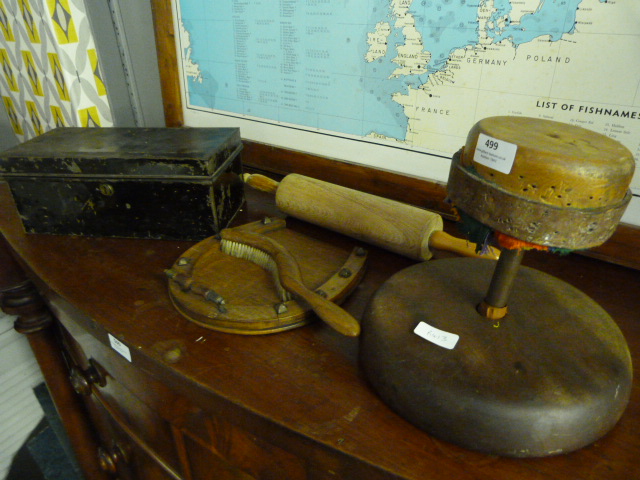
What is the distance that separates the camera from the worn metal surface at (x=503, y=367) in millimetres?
420

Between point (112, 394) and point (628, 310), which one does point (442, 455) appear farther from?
point (112, 394)

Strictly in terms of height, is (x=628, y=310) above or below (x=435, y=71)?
below

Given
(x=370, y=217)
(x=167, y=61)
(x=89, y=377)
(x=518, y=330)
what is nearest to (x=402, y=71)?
(x=370, y=217)

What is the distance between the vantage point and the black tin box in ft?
2.54

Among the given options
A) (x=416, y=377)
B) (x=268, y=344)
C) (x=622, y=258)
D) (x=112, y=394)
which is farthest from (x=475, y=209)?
(x=112, y=394)

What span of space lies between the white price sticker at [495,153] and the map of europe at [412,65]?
16.7 inches

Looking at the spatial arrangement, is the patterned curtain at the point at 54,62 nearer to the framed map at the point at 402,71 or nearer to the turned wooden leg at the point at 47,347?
the framed map at the point at 402,71

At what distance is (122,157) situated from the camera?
0.77 metres

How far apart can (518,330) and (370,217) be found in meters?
A: 0.32

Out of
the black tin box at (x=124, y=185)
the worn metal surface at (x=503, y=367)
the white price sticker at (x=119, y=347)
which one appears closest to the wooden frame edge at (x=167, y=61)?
the black tin box at (x=124, y=185)

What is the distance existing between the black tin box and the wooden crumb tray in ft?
0.29

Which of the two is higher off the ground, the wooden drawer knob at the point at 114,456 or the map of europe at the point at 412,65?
Answer: the map of europe at the point at 412,65

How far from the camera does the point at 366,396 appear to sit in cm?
50

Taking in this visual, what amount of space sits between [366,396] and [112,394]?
52cm
